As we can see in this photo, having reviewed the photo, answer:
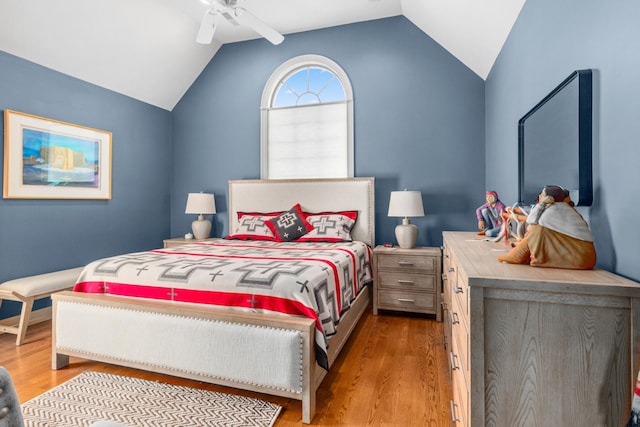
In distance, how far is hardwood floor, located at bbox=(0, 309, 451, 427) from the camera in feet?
5.88

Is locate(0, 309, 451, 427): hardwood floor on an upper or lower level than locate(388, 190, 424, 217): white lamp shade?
lower

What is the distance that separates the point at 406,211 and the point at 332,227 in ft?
2.58

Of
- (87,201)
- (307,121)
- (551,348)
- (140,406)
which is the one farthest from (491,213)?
(87,201)

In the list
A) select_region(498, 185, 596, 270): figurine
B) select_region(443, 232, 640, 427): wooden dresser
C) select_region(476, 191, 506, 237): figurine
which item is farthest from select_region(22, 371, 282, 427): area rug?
select_region(476, 191, 506, 237): figurine

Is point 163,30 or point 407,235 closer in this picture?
point 407,235

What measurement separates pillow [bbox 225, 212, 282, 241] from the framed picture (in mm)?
1573

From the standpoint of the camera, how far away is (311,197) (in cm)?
397

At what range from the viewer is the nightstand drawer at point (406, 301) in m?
3.22

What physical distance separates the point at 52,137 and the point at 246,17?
227cm

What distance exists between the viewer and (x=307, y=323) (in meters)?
1.72

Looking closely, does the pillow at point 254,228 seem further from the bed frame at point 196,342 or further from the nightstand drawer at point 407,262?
the bed frame at point 196,342

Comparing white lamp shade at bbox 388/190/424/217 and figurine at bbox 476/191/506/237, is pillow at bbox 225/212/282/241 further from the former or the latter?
figurine at bbox 476/191/506/237

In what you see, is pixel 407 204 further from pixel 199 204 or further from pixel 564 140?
pixel 199 204

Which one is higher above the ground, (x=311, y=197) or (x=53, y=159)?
(x=53, y=159)
